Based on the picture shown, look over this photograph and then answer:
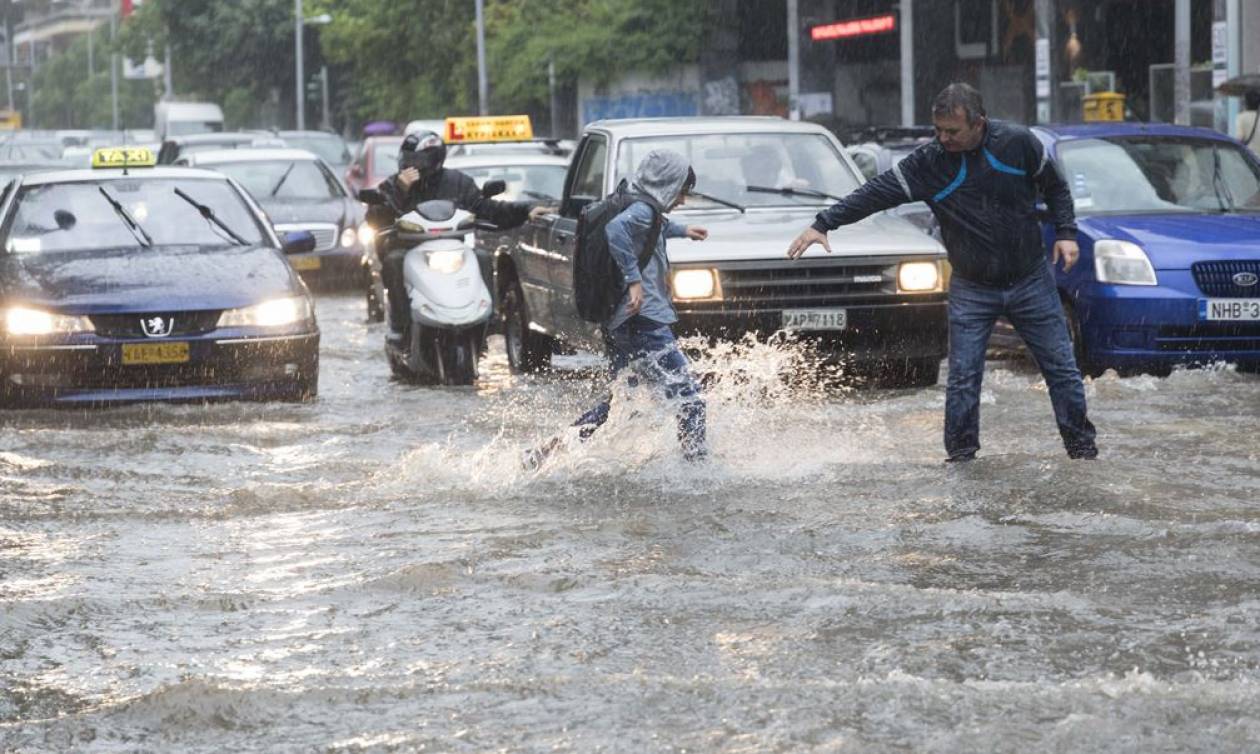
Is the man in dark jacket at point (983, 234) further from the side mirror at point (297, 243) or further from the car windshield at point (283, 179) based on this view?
the car windshield at point (283, 179)

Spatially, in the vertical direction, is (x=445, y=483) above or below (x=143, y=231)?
below

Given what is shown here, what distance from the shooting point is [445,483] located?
31.5ft

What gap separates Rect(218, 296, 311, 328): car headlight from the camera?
12.4 metres

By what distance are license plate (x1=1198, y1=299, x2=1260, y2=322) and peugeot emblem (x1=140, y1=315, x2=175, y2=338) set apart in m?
5.60

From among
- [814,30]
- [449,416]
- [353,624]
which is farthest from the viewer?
[814,30]

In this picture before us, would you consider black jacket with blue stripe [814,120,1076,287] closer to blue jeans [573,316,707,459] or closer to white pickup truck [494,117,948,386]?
blue jeans [573,316,707,459]

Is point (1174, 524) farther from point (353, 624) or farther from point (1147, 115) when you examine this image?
point (1147, 115)

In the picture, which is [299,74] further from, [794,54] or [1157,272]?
[1157,272]

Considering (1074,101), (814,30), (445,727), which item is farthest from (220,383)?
(814,30)

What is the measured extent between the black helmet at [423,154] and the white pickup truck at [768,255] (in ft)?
2.65

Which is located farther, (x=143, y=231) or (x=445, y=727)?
(x=143, y=231)

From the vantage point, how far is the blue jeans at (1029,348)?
9586 mm

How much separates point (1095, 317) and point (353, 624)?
734 centimetres

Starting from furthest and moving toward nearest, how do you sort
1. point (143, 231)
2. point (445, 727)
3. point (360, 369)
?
1. point (360, 369)
2. point (143, 231)
3. point (445, 727)
